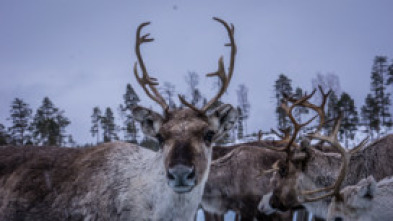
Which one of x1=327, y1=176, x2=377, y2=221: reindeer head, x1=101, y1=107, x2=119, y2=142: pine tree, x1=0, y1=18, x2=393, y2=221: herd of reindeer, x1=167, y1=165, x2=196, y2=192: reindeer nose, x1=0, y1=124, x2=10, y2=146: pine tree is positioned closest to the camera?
x1=167, y1=165, x2=196, y2=192: reindeer nose

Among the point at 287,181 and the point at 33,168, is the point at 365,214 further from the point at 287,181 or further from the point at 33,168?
the point at 33,168

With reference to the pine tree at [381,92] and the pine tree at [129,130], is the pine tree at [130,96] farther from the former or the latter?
the pine tree at [381,92]

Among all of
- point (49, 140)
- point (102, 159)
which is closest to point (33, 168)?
point (102, 159)

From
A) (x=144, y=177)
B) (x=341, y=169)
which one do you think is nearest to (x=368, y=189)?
(x=341, y=169)

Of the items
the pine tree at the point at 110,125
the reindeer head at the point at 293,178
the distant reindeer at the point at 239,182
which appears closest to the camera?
the reindeer head at the point at 293,178

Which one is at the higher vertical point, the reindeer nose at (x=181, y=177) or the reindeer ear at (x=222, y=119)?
the reindeer ear at (x=222, y=119)

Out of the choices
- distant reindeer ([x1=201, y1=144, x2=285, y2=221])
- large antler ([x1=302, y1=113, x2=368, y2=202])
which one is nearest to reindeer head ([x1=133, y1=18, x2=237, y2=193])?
large antler ([x1=302, y1=113, x2=368, y2=202])

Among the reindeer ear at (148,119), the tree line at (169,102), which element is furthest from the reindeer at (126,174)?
the tree line at (169,102)

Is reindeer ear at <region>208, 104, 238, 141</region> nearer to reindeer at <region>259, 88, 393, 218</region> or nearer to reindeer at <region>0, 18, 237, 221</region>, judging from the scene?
reindeer at <region>0, 18, 237, 221</region>

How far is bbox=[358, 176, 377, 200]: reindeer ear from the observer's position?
3.74 m

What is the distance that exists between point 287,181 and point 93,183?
11.2 ft

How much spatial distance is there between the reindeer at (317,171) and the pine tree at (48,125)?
24.5 meters

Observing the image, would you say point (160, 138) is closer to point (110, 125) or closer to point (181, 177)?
point (181, 177)

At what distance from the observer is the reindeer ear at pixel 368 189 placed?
374 centimetres
